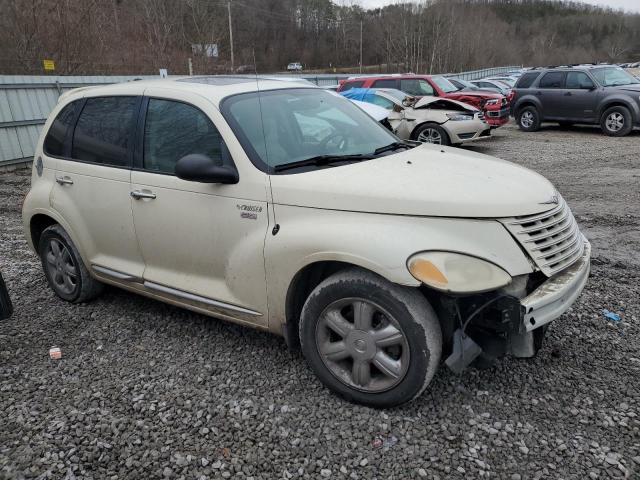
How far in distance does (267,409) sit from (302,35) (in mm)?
38088

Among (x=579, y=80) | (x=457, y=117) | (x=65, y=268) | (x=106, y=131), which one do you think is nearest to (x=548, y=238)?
(x=106, y=131)

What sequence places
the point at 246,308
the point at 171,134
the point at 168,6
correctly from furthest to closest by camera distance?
the point at 168,6 < the point at 171,134 < the point at 246,308

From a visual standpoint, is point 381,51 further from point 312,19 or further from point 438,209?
point 438,209

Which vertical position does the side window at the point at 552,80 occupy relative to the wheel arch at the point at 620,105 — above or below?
above

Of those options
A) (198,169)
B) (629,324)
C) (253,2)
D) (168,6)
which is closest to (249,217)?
(198,169)

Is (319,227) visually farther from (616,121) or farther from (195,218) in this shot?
(616,121)

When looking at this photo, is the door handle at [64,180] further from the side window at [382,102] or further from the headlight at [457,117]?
the side window at [382,102]

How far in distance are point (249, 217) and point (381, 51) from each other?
61725 millimetres

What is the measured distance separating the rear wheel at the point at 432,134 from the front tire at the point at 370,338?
9138 mm

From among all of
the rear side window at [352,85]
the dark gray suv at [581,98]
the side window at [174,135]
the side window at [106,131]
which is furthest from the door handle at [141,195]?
the dark gray suv at [581,98]

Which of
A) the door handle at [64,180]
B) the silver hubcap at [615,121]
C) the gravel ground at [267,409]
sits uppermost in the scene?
the door handle at [64,180]

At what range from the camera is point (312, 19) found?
46.4 meters

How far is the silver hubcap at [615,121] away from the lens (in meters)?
13.8

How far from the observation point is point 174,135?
3.45m
